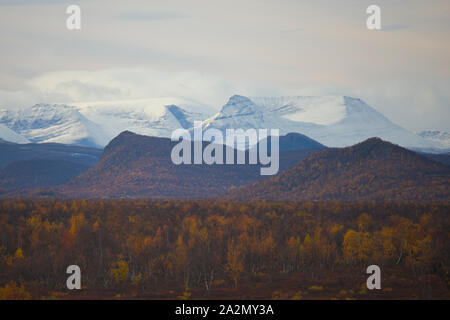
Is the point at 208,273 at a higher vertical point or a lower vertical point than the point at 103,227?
lower

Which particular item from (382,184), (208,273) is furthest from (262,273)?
(382,184)

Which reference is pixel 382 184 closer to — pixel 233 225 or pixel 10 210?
pixel 233 225
